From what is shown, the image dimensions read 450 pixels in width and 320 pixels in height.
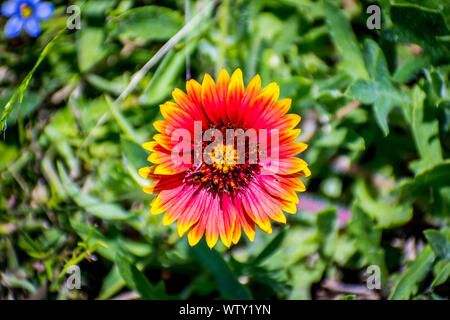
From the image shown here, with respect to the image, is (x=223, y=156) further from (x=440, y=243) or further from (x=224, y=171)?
(x=440, y=243)

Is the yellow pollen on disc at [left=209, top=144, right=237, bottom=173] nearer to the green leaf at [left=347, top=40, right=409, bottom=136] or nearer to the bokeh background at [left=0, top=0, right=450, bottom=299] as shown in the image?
the bokeh background at [left=0, top=0, right=450, bottom=299]

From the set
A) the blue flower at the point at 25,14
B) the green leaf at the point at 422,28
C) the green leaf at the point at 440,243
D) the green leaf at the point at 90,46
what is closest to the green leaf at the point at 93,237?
the green leaf at the point at 90,46

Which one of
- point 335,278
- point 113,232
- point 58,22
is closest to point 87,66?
point 58,22

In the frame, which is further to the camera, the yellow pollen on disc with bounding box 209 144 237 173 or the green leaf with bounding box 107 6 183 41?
the green leaf with bounding box 107 6 183 41

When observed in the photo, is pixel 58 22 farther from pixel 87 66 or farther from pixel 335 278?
pixel 335 278

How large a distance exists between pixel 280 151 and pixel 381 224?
0.52 m

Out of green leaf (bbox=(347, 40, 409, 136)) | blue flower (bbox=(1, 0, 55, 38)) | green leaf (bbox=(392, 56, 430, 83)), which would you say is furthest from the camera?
blue flower (bbox=(1, 0, 55, 38))

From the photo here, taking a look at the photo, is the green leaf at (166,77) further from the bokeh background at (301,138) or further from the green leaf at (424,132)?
the green leaf at (424,132)

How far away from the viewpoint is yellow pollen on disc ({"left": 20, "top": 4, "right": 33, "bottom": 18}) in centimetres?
138

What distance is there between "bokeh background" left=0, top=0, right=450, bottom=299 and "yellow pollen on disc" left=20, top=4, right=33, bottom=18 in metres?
0.07

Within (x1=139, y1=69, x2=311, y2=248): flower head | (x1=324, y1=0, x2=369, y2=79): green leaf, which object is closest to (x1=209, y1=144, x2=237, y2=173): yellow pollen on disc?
(x1=139, y1=69, x2=311, y2=248): flower head

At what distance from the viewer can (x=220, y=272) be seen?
1.16 m

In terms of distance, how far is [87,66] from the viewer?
1.39 meters

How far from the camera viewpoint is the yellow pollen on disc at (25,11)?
1377 millimetres
